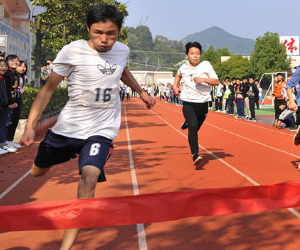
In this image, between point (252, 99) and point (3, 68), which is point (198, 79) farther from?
point (252, 99)

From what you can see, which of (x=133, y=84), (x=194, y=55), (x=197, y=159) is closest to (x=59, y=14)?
(x=194, y=55)

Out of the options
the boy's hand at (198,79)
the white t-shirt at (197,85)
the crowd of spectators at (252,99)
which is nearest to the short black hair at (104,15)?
the boy's hand at (198,79)

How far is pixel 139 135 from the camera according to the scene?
571 inches

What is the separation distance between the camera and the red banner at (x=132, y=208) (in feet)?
9.11

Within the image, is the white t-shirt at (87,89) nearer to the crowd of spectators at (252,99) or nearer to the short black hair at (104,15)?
the short black hair at (104,15)

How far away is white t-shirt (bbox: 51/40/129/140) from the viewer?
148 inches

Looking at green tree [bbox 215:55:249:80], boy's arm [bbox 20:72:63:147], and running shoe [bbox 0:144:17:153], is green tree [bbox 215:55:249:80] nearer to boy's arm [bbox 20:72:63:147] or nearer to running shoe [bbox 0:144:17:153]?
running shoe [bbox 0:144:17:153]

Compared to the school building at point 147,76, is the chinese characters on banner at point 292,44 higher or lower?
higher

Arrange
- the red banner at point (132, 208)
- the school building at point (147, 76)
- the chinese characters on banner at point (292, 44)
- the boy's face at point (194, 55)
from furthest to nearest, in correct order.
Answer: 1. the school building at point (147, 76)
2. the chinese characters on banner at point (292, 44)
3. the boy's face at point (194, 55)
4. the red banner at point (132, 208)

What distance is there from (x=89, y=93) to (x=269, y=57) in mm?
68850

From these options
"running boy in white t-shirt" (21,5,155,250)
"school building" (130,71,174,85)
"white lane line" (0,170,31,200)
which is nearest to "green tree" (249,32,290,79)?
"school building" (130,71,174,85)

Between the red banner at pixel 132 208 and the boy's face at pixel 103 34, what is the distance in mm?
1346

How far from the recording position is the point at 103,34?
370 centimetres

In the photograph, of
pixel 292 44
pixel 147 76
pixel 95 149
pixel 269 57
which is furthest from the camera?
pixel 147 76
